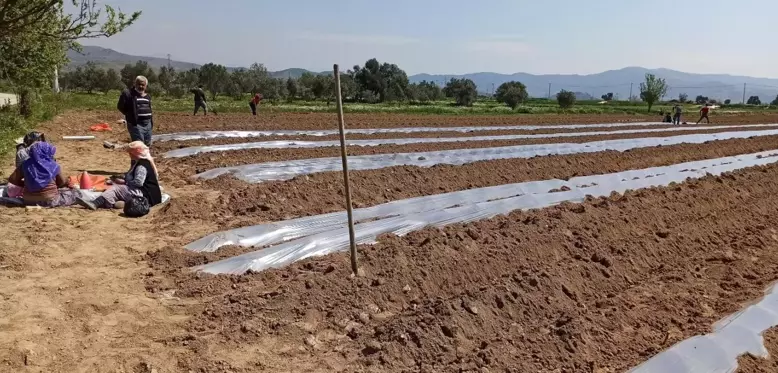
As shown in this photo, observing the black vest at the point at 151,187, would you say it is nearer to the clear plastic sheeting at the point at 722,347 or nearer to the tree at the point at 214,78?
the clear plastic sheeting at the point at 722,347

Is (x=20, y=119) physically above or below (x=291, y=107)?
above

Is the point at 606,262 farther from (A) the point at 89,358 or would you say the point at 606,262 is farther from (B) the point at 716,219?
(A) the point at 89,358

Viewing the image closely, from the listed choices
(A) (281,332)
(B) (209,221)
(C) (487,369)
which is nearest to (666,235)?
(C) (487,369)

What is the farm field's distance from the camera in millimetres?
3703

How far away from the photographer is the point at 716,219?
7.49 meters

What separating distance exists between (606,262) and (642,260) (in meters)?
0.64

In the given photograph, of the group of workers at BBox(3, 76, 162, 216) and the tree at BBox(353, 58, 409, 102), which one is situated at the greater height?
the tree at BBox(353, 58, 409, 102)

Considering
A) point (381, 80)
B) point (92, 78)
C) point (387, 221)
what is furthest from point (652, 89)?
point (387, 221)

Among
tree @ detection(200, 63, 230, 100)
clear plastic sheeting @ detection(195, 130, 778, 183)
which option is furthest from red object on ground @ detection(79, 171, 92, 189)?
tree @ detection(200, 63, 230, 100)

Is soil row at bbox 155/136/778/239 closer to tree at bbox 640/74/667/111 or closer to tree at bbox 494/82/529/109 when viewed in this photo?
tree at bbox 494/82/529/109

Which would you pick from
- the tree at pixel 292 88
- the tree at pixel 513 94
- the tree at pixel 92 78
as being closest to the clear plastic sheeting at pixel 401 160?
the tree at pixel 513 94

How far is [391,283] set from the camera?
4.71 metres

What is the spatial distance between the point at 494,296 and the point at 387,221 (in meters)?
2.22

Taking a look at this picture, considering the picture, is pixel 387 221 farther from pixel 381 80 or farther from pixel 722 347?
pixel 381 80
